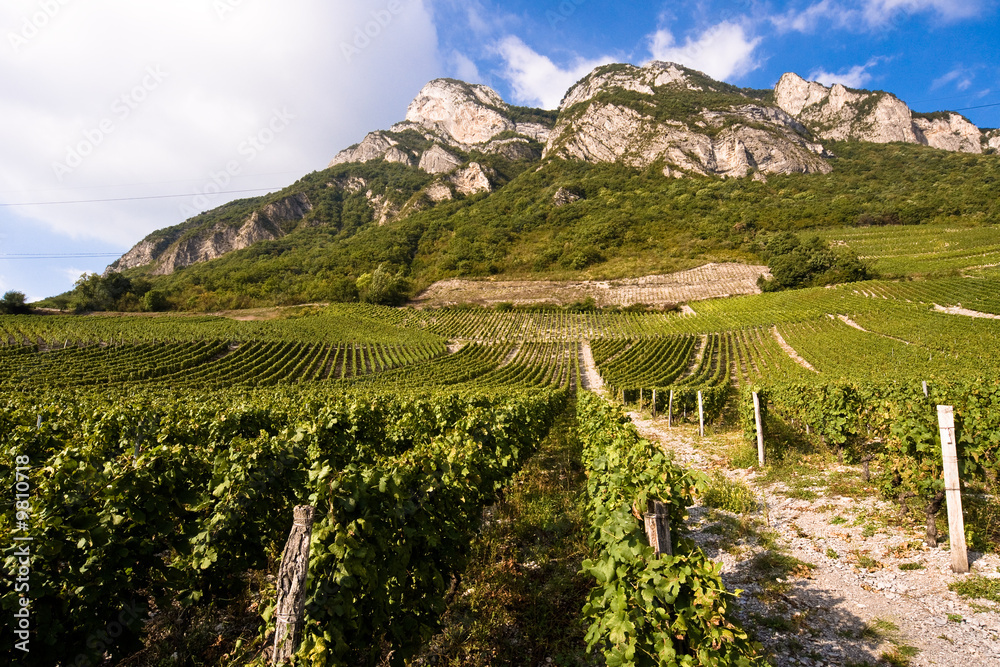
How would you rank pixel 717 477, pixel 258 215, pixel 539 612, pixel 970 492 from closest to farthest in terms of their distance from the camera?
pixel 539 612, pixel 970 492, pixel 717 477, pixel 258 215

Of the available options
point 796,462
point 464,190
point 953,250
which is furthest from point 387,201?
point 796,462

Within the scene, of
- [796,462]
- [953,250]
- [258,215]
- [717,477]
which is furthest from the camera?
[258,215]

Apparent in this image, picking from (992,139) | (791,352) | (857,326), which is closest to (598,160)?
(857,326)

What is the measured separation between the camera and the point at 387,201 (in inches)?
6757

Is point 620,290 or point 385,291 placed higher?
point 385,291

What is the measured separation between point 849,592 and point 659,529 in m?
3.28

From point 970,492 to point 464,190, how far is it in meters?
181

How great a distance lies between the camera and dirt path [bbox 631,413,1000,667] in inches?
135

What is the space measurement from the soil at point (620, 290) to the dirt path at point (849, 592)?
72199 millimetres

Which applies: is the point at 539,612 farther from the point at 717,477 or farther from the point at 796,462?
the point at 796,462

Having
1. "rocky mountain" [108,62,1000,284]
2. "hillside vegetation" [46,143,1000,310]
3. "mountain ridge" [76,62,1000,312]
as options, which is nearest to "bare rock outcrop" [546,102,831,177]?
"rocky mountain" [108,62,1000,284]

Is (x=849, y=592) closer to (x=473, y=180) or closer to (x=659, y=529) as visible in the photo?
(x=659, y=529)

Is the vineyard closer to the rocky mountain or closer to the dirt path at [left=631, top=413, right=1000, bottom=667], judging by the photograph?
the dirt path at [left=631, top=413, right=1000, bottom=667]

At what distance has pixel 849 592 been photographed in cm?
428
